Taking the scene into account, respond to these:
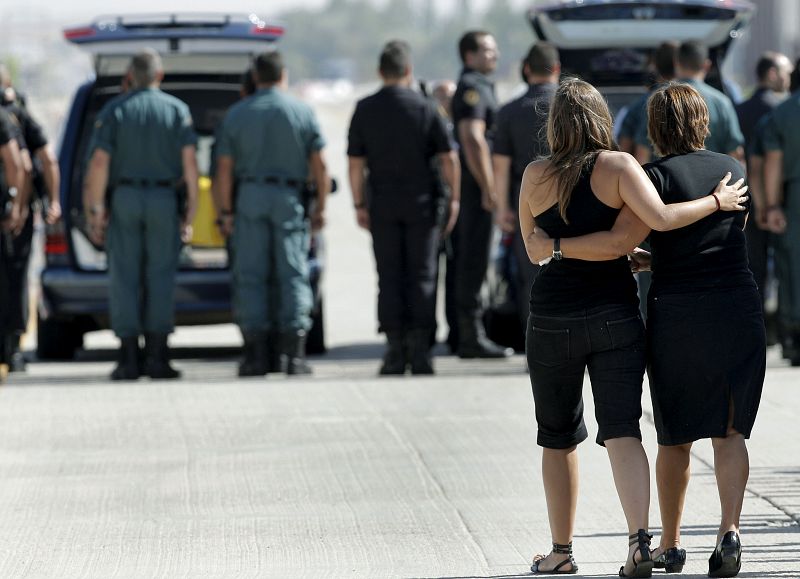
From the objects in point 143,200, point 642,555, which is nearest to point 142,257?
point 143,200

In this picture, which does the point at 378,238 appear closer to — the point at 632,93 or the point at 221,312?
the point at 221,312

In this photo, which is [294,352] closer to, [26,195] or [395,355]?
[395,355]

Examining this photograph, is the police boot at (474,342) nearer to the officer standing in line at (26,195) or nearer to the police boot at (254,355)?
the police boot at (254,355)

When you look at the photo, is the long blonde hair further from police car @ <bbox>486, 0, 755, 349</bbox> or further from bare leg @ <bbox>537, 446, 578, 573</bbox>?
police car @ <bbox>486, 0, 755, 349</bbox>

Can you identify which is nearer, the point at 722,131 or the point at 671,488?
the point at 671,488

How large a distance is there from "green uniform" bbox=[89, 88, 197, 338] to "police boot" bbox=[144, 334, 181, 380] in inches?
1.8

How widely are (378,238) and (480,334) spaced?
1435 mm

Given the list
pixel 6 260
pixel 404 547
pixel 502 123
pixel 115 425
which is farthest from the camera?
pixel 6 260

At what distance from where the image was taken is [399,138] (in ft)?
33.9

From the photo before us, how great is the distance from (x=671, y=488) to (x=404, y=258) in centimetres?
489

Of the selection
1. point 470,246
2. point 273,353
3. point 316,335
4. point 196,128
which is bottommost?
point 316,335

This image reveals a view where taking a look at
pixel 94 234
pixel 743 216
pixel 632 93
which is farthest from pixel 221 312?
pixel 743 216

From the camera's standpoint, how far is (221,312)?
452 inches

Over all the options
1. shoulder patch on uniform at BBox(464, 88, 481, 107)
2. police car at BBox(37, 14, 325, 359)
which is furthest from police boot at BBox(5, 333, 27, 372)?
shoulder patch on uniform at BBox(464, 88, 481, 107)
